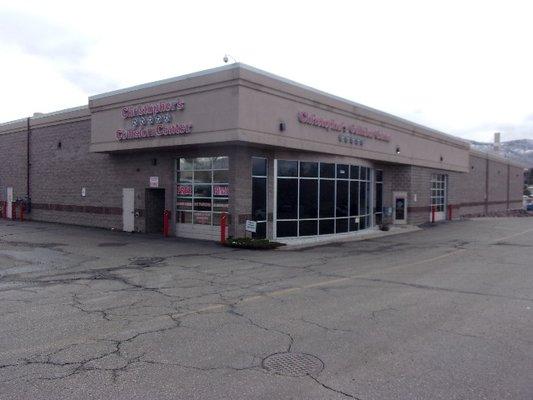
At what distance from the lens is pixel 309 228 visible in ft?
72.0

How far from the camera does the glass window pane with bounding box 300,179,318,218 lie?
21.5 meters

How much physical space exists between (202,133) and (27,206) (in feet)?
54.4

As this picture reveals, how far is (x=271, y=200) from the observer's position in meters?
20.3

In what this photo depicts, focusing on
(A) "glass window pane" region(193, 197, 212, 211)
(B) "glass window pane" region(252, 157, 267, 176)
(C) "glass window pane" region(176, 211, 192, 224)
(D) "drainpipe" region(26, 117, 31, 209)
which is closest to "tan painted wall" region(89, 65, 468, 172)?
(B) "glass window pane" region(252, 157, 267, 176)

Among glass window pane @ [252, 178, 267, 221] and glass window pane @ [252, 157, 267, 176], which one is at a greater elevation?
glass window pane @ [252, 157, 267, 176]

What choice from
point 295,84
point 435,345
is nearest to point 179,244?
point 295,84

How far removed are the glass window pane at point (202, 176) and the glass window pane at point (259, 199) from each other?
1.90m

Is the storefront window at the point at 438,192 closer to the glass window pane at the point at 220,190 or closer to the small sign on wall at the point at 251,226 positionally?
the small sign on wall at the point at 251,226

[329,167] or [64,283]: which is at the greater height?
[329,167]

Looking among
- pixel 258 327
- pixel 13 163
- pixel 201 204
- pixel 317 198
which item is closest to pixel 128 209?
pixel 201 204

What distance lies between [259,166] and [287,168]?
58.6 inches

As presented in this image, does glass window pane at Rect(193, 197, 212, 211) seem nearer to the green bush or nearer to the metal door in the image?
the green bush

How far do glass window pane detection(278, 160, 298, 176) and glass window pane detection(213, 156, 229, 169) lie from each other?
2.44 metres

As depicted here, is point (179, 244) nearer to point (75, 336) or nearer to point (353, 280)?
point (353, 280)
